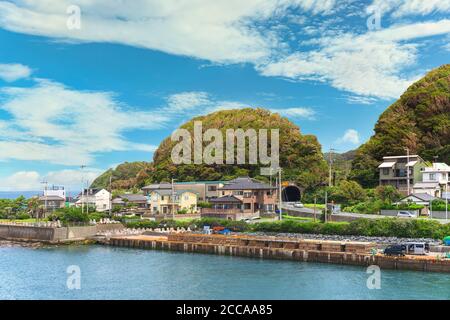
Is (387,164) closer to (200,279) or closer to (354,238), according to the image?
(354,238)

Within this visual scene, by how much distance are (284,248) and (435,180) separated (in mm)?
28725

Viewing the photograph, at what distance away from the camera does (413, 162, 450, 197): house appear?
5564cm

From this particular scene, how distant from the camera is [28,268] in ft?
115

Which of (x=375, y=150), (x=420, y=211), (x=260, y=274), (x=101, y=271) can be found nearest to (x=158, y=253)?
(x=101, y=271)

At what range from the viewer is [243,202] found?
56.0m

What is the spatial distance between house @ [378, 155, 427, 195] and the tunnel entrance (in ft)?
42.8

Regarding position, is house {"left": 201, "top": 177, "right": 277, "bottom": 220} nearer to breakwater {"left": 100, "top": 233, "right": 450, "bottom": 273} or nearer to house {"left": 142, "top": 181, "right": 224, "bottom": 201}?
breakwater {"left": 100, "top": 233, "right": 450, "bottom": 273}

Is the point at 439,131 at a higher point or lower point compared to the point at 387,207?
higher

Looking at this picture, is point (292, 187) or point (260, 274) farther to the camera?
point (292, 187)

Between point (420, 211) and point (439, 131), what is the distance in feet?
73.1

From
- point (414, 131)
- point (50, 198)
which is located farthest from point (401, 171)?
point (50, 198)

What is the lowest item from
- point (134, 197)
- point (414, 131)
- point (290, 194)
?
point (134, 197)

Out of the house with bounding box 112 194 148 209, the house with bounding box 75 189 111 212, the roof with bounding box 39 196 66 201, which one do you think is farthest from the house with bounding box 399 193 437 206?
the roof with bounding box 39 196 66 201
